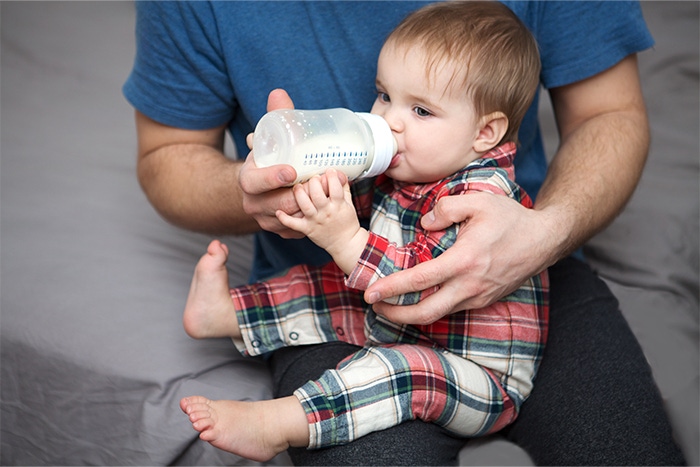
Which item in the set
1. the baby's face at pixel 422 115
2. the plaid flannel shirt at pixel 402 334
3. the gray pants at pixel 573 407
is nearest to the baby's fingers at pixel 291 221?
the plaid flannel shirt at pixel 402 334

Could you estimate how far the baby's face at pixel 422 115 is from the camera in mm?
1098

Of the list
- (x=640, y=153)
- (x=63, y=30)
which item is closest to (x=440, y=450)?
(x=640, y=153)

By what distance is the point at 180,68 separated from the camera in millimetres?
1353

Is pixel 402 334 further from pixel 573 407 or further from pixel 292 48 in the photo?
pixel 292 48

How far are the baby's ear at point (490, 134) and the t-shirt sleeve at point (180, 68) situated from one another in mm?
509

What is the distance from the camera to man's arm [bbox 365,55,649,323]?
1.02 metres

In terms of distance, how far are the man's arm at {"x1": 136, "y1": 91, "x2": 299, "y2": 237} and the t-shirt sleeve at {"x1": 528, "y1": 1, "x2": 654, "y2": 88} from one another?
0.65 meters

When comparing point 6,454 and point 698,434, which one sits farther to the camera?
point 6,454

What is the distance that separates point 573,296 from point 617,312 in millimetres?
82

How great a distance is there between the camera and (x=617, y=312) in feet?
4.35

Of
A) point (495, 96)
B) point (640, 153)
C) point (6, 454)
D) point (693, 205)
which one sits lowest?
point (6, 454)

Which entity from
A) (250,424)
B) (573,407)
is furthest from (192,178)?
(573,407)

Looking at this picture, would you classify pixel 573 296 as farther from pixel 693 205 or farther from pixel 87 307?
pixel 87 307

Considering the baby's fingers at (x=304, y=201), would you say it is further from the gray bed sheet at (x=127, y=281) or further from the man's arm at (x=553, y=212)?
the gray bed sheet at (x=127, y=281)
